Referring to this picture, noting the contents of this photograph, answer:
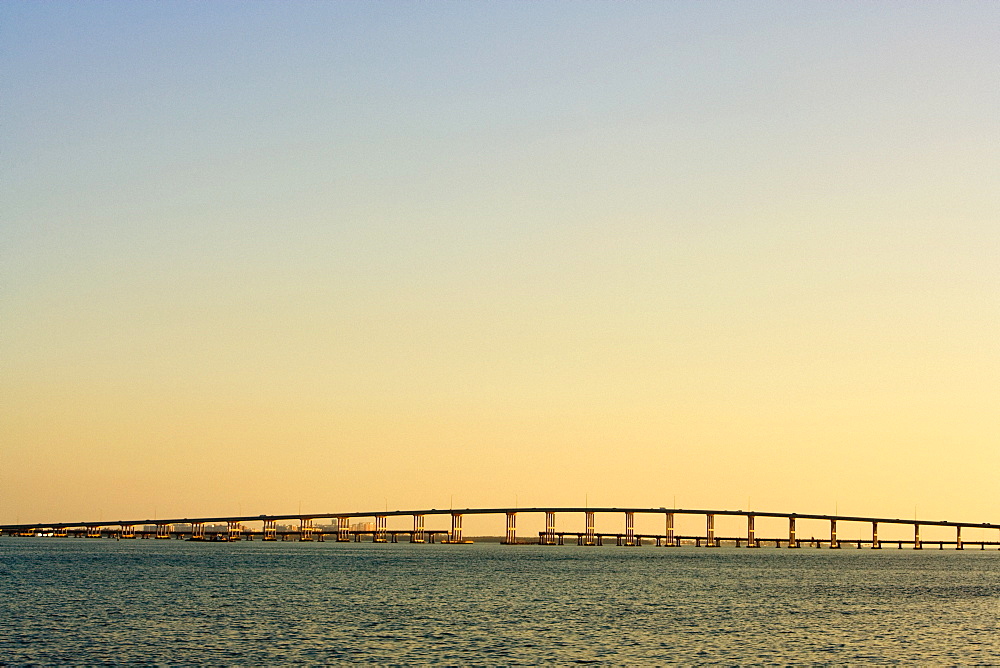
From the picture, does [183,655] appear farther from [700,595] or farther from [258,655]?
[700,595]

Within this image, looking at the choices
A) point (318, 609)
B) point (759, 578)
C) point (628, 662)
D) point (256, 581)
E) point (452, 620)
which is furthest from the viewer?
point (759, 578)

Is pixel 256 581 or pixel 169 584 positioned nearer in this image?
pixel 169 584

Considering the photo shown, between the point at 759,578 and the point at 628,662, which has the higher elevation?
Result: the point at 628,662

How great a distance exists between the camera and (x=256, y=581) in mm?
115000

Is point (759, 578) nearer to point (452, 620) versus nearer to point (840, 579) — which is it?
point (840, 579)

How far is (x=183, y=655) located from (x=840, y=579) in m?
105

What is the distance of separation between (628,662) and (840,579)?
316 feet

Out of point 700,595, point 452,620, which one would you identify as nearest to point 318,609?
point 452,620

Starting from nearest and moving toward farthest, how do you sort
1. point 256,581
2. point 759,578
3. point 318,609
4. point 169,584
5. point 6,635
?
point 6,635, point 318,609, point 169,584, point 256,581, point 759,578

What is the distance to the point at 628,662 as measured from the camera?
5481 cm

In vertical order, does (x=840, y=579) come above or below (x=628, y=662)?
below

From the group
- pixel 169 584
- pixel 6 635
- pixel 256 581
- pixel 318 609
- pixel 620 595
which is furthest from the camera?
pixel 256 581

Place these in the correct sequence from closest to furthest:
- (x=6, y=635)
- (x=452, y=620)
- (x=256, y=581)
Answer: (x=6, y=635) → (x=452, y=620) → (x=256, y=581)

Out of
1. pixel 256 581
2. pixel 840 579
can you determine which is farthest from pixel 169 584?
pixel 840 579
